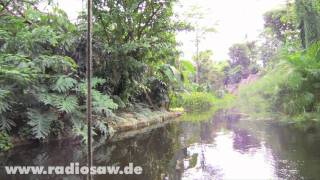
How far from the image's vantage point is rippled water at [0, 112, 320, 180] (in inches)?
190

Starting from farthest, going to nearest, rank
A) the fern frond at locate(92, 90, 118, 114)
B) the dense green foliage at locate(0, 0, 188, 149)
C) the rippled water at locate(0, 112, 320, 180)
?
the fern frond at locate(92, 90, 118, 114) < the dense green foliage at locate(0, 0, 188, 149) < the rippled water at locate(0, 112, 320, 180)

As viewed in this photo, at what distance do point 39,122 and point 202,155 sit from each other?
298cm

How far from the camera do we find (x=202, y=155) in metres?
6.16

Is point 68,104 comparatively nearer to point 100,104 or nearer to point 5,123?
point 100,104

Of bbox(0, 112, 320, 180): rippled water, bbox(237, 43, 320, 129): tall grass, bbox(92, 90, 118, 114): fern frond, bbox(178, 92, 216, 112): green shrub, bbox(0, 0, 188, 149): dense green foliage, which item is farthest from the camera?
bbox(178, 92, 216, 112): green shrub

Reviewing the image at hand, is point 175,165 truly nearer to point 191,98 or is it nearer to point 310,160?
point 310,160

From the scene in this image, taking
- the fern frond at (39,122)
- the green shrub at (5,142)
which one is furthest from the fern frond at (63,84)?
the green shrub at (5,142)

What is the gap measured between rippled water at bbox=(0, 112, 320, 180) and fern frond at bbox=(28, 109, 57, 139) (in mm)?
285

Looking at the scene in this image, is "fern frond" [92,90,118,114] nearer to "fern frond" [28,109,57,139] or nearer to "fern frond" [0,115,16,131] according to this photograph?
"fern frond" [28,109,57,139]

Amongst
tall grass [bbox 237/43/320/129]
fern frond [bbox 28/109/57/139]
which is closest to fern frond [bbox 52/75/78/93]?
fern frond [bbox 28/109/57/139]

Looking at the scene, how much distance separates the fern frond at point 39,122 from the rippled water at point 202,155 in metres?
0.28

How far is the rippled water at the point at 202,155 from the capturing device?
15.8 ft

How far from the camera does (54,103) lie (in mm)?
7133

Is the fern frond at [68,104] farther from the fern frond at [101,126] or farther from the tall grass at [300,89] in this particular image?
the tall grass at [300,89]
